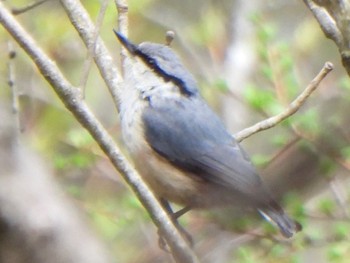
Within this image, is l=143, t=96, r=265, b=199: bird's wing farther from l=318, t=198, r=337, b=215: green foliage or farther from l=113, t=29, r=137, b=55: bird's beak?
l=318, t=198, r=337, b=215: green foliage

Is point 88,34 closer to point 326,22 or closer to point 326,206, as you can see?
point 326,22

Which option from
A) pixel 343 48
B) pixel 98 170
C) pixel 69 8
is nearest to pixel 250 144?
pixel 98 170

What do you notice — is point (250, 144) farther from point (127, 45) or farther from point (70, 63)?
point (127, 45)

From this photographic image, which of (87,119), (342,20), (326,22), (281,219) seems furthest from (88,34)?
(342,20)

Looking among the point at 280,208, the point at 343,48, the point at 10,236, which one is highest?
the point at 343,48

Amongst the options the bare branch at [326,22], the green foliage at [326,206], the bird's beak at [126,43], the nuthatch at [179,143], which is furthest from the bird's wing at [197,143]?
the bare branch at [326,22]

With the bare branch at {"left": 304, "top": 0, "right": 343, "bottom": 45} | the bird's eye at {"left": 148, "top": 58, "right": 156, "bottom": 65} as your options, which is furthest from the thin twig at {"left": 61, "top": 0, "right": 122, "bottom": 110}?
the bare branch at {"left": 304, "top": 0, "right": 343, "bottom": 45}
